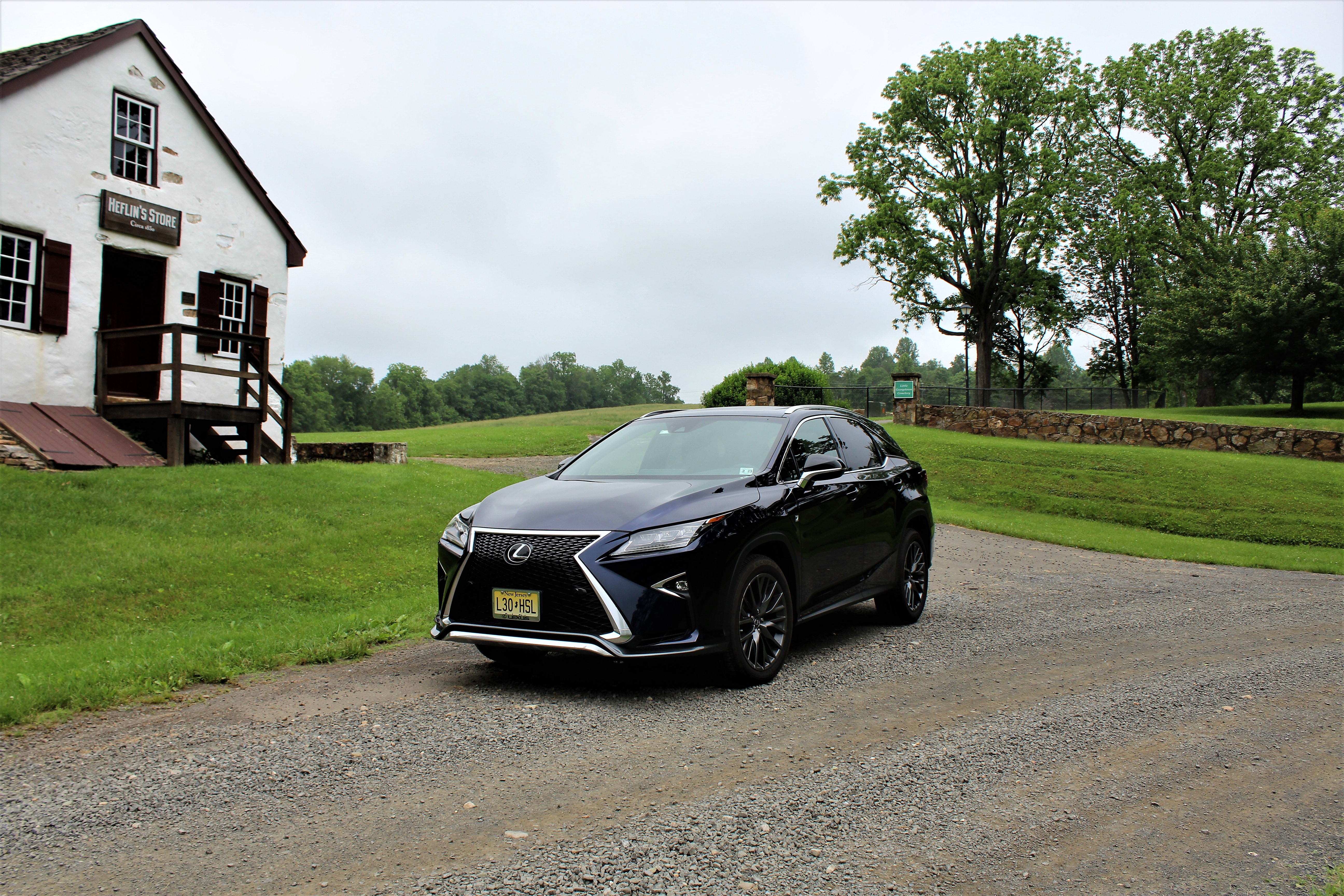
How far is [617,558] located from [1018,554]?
9714mm

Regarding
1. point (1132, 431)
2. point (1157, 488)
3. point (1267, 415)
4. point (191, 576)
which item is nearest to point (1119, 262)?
point (1267, 415)

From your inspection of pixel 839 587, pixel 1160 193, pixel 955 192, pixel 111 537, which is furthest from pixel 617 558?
pixel 1160 193

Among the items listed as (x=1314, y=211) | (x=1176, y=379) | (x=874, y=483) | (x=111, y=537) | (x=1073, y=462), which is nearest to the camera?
(x=874, y=483)

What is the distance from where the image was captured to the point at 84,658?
6.06m

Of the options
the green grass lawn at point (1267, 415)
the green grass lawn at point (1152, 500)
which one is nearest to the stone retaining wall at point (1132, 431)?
the green grass lawn at point (1267, 415)

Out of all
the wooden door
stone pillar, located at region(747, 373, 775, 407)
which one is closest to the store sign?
the wooden door

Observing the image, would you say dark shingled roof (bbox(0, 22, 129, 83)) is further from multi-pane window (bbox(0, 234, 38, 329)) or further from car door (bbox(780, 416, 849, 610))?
car door (bbox(780, 416, 849, 610))

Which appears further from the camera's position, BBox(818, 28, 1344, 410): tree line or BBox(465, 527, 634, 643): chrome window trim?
BBox(818, 28, 1344, 410): tree line

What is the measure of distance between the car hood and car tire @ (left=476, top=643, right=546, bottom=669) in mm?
889

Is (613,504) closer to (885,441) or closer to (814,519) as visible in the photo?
(814,519)

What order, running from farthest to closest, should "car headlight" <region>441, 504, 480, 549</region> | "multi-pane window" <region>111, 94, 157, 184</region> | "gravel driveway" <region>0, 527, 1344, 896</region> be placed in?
"multi-pane window" <region>111, 94, 157, 184</region> → "car headlight" <region>441, 504, 480, 549</region> → "gravel driveway" <region>0, 527, 1344, 896</region>

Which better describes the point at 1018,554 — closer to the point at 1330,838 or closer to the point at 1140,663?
the point at 1140,663

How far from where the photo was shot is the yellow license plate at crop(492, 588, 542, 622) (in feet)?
17.2

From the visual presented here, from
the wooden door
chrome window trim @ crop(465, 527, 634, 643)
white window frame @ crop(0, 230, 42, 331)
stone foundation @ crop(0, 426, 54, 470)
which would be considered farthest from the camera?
the wooden door
